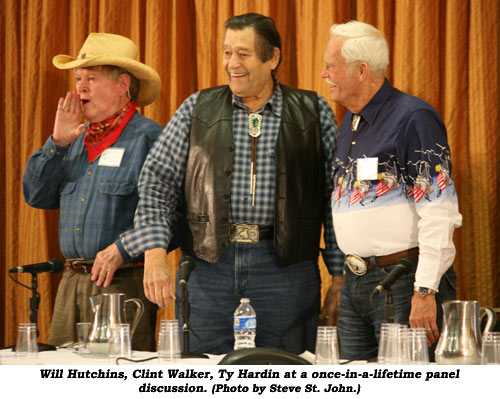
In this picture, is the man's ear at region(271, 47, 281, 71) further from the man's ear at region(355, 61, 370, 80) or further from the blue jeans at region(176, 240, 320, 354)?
the blue jeans at region(176, 240, 320, 354)

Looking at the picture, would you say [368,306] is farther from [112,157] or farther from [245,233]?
[112,157]

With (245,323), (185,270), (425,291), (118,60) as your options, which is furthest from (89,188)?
(425,291)

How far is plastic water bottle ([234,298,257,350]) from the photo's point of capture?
261cm

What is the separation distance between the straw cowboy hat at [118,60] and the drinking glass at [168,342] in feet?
5.55

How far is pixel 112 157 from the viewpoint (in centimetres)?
324

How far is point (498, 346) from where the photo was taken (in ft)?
6.20

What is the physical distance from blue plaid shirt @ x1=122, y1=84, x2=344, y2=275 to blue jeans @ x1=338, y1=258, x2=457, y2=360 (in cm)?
32

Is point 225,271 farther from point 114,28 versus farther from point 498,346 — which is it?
point 114,28

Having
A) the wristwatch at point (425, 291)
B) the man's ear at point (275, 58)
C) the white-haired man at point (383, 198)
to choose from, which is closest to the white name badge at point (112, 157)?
A: the man's ear at point (275, 58)

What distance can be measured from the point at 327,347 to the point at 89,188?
5.40 ft

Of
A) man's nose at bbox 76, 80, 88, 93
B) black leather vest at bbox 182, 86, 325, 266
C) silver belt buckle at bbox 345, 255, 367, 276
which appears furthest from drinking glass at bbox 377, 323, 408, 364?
man's nose at bbox 76, 80, 88, 93

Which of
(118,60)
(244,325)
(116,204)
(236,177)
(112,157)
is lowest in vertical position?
(244,325)

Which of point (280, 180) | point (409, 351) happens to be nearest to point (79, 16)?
point (280, 180)

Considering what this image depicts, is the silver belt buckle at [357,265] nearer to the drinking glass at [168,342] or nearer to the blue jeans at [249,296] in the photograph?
the blue jeans at [249,296]
